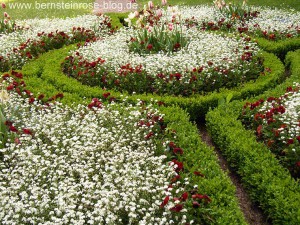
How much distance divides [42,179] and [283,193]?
2940mm

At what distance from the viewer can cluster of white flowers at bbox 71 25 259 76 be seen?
7777mm

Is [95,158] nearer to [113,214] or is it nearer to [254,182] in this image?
[113,214]

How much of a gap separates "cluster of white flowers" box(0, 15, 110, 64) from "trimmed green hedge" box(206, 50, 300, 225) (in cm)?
581

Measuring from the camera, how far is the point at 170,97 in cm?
680

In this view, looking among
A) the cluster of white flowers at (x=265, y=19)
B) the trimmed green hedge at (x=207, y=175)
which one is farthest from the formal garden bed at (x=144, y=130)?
the cluster of white flowers at (x=265, y=19)

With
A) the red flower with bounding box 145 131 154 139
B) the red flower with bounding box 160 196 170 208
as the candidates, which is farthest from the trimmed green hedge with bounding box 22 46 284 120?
the red flower with bounding box 160 196 170 208

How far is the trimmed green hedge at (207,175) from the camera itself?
12.8ft

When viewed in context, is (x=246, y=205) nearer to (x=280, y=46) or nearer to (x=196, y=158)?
(x=196, y=158)

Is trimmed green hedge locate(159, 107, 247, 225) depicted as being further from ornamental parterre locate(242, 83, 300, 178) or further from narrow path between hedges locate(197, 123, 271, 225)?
ornamental parterre locate(242, 83, 300, 178)

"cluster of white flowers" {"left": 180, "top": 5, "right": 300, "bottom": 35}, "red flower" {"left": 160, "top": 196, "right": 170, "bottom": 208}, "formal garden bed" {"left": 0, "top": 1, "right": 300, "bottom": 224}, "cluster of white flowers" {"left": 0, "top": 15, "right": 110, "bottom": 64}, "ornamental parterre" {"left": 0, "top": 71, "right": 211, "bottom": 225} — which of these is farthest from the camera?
"cluster of white flowers" {"left": 180, "top": 5, "right": 300, "bottom": 35}

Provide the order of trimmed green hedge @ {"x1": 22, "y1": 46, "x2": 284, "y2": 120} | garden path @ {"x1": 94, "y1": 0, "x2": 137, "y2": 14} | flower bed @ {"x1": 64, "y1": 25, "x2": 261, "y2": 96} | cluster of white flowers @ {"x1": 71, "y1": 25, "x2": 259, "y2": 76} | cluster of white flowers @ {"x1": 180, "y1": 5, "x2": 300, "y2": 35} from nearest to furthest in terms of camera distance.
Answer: trimmed green hedge @ {"x1": 22, "y1": 46, "x2": 284, "y2": 120}, flower bed @ {"x1": 64, "y1": 25, "x2": 261, "y2": 96}, cluster of white flowers @ {"x1": 71, "y1": 25, "x2": 259, "y2": 76}, cluster of white flowers @ {"x1": 180, "y1": 5, "x2": 300, "y2": 35}, garden path @ {"x1": 94, "y1": 0, "x2": 137, "y2": 14}

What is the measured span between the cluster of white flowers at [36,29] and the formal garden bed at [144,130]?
0.10m

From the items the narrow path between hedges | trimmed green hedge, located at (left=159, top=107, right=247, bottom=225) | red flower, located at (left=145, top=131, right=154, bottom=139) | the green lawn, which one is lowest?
the narrow path between hedges

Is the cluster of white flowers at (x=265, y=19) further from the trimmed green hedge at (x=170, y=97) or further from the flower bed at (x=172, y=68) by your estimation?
the trimmed green hedge at (x=170, y=97)
